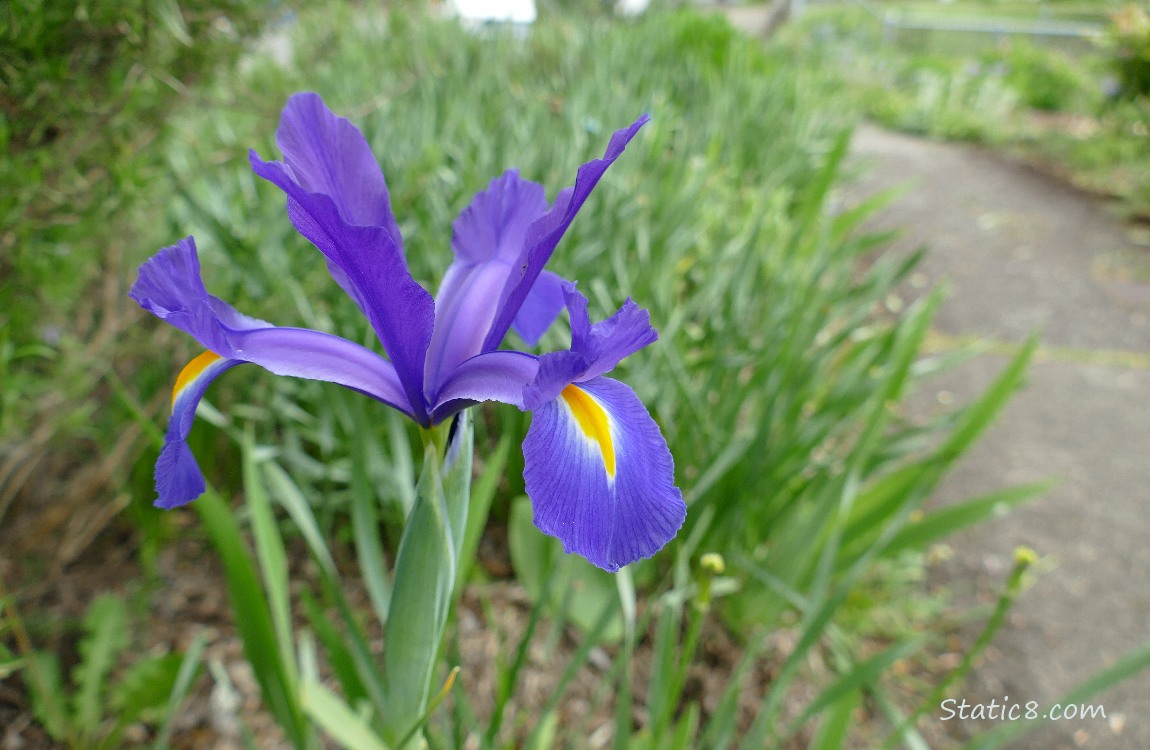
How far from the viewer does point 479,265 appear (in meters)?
0.76

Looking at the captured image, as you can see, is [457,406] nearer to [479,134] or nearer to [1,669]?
[1,669]

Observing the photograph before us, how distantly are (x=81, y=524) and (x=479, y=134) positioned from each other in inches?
54.3

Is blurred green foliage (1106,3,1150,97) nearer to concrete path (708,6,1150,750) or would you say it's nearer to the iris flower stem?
concrete path (708,6,1150,750)

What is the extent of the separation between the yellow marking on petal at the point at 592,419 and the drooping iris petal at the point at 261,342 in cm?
17

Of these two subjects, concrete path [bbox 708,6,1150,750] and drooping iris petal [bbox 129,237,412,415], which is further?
concrete path [bbox 708,6,1150,750]

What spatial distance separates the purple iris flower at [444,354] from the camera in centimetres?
54

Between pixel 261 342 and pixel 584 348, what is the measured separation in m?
0.28

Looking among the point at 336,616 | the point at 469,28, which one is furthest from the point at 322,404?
the point at 469,28

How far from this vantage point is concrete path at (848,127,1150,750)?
1.76m

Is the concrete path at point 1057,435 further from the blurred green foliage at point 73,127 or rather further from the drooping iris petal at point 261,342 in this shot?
the blurred green foliage at point 73,127

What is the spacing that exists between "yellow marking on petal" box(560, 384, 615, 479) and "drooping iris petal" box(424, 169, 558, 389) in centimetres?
13

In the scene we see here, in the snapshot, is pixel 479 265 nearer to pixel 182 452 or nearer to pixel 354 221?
pixel 354 221
